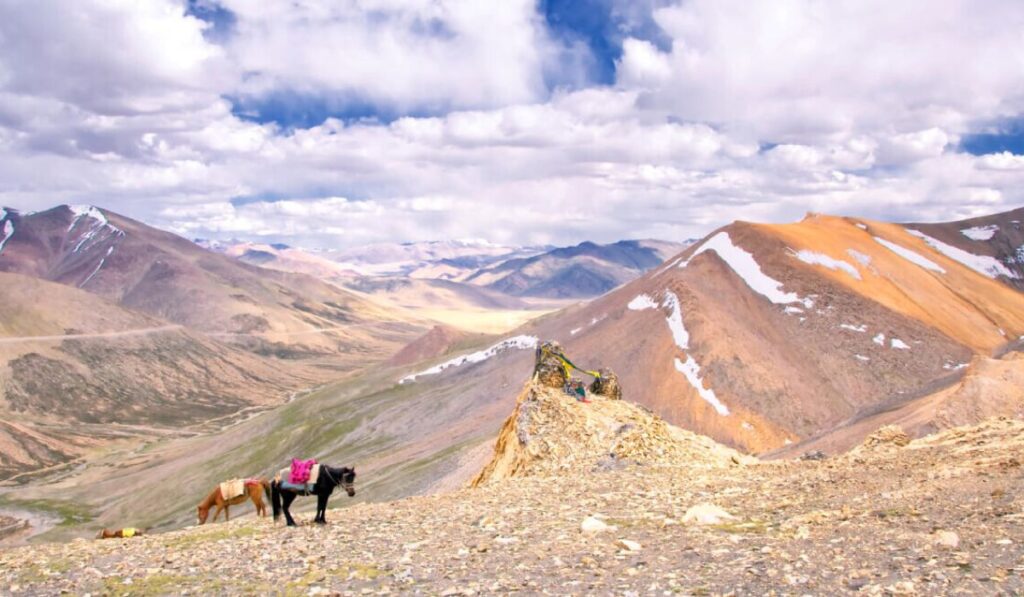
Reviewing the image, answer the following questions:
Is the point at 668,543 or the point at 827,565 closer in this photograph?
the point at 827,565

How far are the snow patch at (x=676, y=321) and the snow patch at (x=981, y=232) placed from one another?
10201 cm

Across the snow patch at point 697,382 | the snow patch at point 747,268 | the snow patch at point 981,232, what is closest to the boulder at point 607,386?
the snow patch at point 697,382

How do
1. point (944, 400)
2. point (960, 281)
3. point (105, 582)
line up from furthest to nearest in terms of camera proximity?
point (960, 281), point (944, 400), point (105, 582)

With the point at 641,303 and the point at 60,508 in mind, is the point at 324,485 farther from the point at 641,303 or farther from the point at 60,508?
the point at 60,508

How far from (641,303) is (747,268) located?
55.5ft

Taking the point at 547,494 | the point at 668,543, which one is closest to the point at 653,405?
the point at 547,494

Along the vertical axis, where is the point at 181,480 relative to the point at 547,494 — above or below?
below

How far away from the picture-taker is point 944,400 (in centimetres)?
5150

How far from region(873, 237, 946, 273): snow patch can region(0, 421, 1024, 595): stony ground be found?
124 m

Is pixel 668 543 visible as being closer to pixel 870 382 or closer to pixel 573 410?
pixel 573 410

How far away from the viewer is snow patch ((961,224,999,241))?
16888 centimetres

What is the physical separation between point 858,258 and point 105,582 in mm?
121890

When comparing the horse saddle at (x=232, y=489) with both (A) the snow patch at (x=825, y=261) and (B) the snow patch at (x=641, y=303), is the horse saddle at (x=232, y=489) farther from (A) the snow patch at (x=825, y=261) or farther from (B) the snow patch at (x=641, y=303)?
(A) the snow patch at (x=825, y=261)

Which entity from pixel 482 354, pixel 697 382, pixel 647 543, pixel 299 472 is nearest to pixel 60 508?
pixel 482 354
